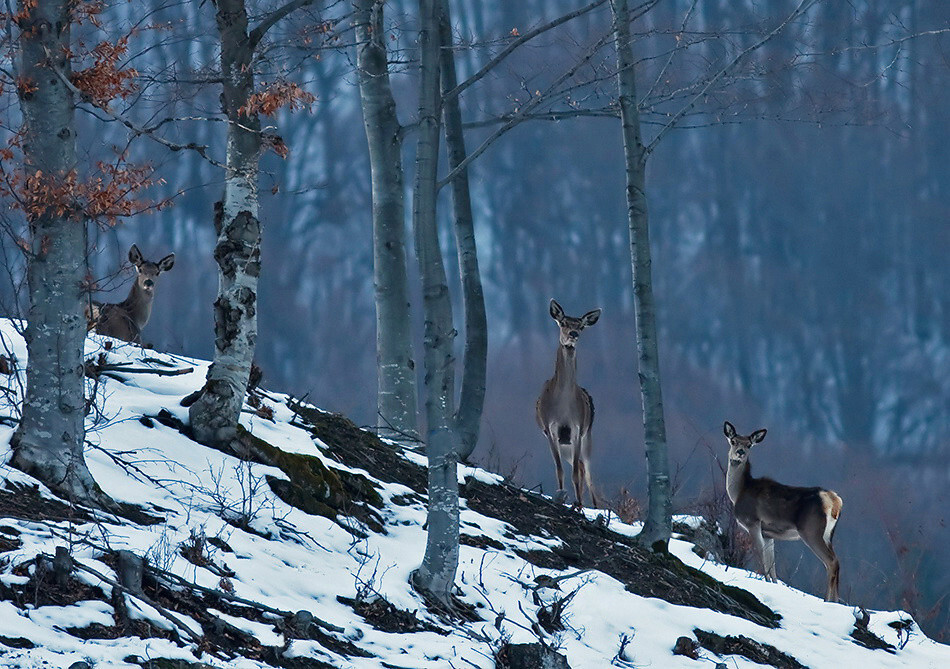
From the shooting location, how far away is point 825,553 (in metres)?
15.8

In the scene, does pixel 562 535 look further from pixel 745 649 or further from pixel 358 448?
pixel 745 649

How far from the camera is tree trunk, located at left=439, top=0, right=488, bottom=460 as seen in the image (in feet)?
44.8

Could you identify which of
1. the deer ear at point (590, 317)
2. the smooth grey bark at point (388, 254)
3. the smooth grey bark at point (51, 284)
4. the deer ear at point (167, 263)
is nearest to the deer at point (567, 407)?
the deer ear at point (590, 317)

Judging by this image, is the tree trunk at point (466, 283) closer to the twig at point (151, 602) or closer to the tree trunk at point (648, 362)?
the tree trunk at point (648, 362)

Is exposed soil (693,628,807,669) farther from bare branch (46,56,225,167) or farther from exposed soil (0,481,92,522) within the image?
bare branch (46,56,225,167)

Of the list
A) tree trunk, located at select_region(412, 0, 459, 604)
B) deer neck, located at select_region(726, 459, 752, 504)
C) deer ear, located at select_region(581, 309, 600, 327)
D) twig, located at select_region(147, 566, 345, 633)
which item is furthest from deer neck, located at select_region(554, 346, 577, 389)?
twig, located at select_region(147, 566, 345, 633)

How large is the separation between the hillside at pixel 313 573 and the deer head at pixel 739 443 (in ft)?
17.0

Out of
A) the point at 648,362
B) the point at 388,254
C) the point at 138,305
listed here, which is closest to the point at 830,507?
the point at 648,362

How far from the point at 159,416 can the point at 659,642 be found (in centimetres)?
445

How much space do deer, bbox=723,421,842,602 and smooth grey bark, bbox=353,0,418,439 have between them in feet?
18.2

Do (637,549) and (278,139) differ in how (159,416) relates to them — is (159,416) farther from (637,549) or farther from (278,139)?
(637,549)

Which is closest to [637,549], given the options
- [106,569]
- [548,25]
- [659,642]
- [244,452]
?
[659,642]

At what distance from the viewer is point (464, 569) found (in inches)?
349

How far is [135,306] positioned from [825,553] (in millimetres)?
10072
